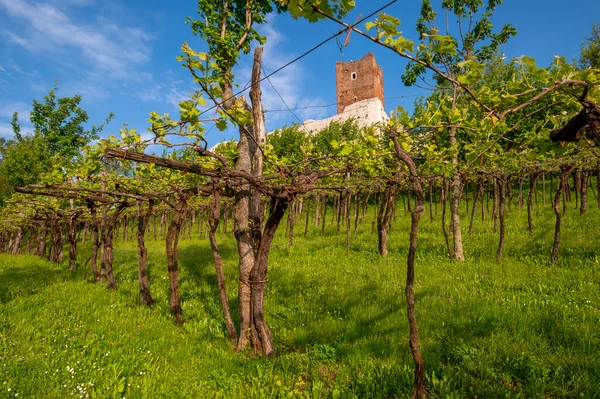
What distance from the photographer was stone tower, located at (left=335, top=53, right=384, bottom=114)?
5731 centimetres

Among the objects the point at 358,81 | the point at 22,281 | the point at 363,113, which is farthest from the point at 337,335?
the point at 358,81

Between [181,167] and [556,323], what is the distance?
6703 mm

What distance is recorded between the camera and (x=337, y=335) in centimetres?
557

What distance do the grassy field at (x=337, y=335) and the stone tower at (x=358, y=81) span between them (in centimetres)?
5147

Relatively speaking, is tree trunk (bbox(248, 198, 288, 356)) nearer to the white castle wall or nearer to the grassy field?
the grassy field

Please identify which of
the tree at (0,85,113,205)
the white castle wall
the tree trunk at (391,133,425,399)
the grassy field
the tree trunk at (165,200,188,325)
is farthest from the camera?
the white castle wall

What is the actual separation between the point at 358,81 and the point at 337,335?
60092mm

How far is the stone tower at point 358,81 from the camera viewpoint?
188ft

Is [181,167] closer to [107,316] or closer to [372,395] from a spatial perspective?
[372,395]

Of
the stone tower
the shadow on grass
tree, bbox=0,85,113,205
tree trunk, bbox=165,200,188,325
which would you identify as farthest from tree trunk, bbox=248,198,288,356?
the stone tower

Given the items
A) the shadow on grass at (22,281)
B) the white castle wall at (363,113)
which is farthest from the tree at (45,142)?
A: the white castle wall at (363,113)

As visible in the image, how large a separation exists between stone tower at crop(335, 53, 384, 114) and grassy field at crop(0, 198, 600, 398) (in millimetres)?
51475

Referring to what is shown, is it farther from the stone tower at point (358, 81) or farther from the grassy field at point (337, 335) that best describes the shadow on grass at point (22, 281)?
the stone tower at point (358, 81)

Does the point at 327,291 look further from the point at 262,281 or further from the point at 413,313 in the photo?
the point at 413,313
